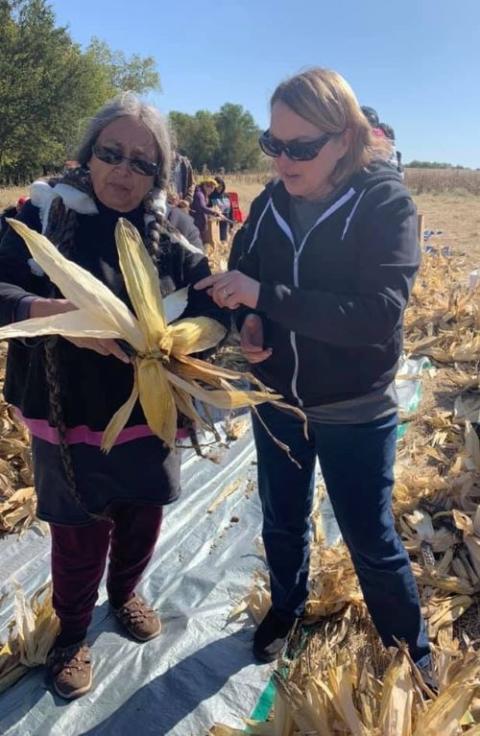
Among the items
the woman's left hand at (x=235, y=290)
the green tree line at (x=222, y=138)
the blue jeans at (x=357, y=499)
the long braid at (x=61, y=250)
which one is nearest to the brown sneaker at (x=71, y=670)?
the blue jeans at (x=357, y=499)

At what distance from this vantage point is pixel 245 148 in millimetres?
65062

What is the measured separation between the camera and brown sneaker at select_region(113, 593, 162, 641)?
248 cm

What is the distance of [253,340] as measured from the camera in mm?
1956

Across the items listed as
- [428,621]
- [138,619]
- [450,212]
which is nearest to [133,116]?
[138,619]

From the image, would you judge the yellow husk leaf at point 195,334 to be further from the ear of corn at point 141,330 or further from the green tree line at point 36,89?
the green tree line at point 36,89

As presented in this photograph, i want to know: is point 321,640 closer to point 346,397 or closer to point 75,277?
point 346,397

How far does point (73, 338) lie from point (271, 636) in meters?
1.45

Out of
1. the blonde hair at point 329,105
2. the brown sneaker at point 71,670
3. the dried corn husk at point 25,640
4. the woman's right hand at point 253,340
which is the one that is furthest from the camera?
the dried corn husk at point 25,640

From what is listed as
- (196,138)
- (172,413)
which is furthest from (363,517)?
(196,138)

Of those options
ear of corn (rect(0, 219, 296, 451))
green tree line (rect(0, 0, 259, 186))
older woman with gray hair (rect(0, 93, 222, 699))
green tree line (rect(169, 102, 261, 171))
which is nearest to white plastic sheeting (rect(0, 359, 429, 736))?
older woman with gray hair (rect(0, 93, 222, 699))

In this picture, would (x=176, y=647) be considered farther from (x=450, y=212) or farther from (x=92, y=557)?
(x=450, y=212)

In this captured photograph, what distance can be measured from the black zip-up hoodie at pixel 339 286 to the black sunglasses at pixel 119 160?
0.39 m

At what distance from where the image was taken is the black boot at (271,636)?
2.35m

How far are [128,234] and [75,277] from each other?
20cm
